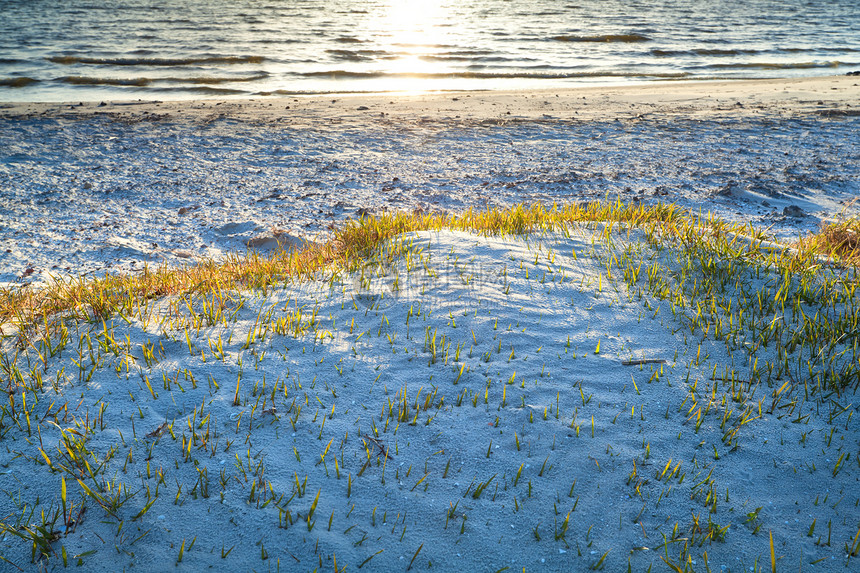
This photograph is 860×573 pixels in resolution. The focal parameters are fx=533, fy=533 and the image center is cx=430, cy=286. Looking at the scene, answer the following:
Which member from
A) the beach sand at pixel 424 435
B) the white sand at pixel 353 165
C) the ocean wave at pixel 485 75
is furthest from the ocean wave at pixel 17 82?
the beach sand at pixel 424 435

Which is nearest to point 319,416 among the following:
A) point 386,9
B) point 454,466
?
point 454,466

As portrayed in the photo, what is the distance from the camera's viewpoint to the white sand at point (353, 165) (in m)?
6.21

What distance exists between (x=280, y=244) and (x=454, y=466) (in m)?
3.95

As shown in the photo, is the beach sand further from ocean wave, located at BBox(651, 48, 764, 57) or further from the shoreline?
ocean wave, located at BBox(651, 48, 764, 57)

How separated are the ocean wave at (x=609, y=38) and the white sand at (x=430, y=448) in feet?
74.7

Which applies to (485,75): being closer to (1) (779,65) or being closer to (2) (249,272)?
(1) (779,65)

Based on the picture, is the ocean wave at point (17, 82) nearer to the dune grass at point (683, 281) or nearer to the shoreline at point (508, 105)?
the shoreline at point (508, 105)

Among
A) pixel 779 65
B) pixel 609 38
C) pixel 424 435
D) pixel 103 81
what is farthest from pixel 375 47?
pixel 424 435

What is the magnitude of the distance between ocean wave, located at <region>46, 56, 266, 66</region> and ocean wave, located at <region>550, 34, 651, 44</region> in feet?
42.5

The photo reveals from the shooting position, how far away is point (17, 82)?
47.1 ft

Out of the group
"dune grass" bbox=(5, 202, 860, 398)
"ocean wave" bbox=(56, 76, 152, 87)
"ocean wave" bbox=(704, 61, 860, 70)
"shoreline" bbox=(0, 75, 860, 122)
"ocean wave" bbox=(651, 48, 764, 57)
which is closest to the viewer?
"dune grass" bbox=(5, 202, 860, 398)

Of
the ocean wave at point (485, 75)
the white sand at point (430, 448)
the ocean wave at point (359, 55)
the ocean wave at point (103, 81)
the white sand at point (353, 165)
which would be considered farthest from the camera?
the ocean wave at point (359, 55)

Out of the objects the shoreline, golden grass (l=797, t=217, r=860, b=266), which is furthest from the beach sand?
the shoreline

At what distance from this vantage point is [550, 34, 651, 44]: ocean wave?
75.6 ft
